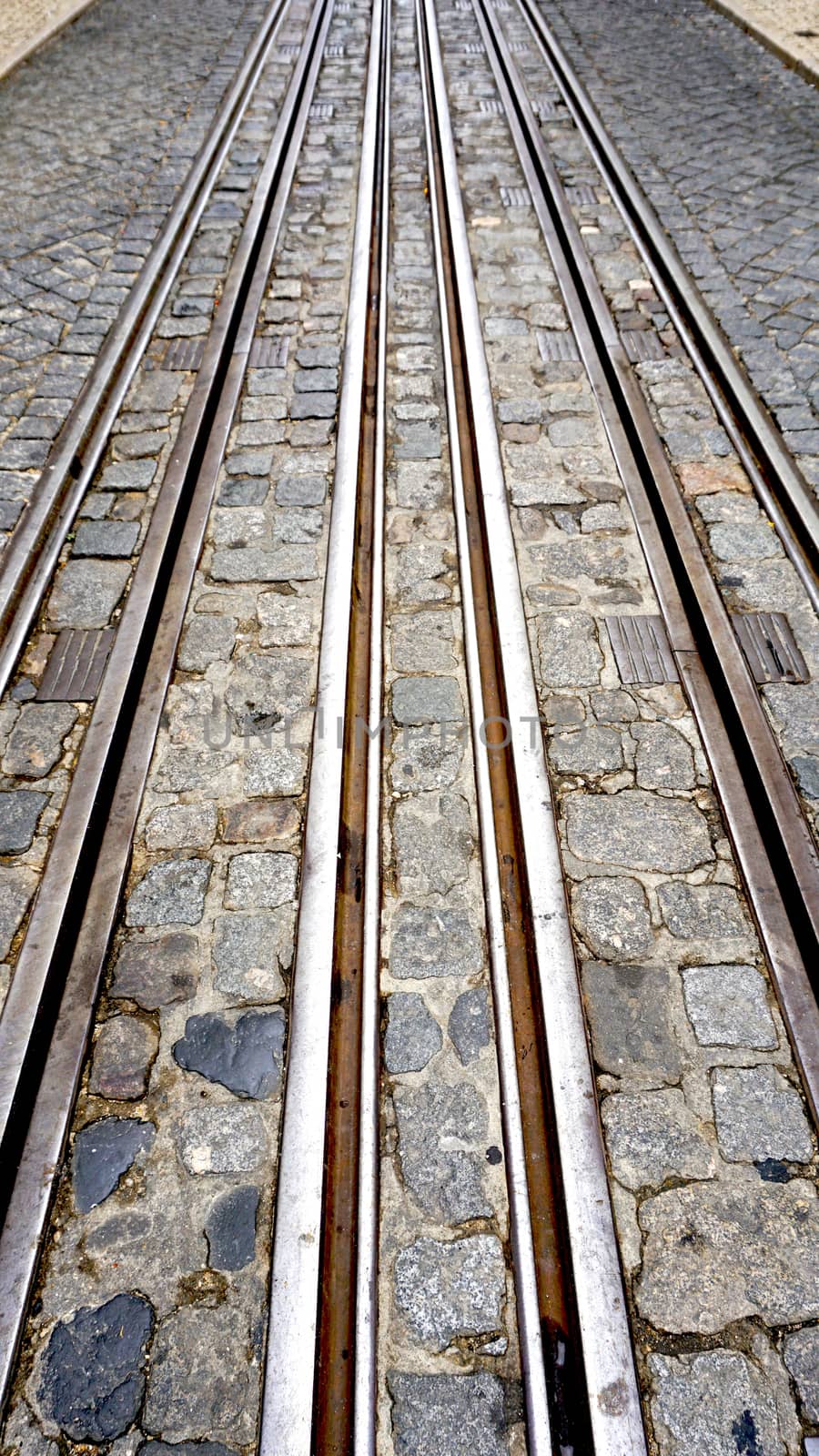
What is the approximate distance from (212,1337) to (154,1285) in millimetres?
194

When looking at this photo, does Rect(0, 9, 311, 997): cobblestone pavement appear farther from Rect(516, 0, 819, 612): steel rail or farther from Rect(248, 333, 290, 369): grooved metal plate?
Rect(516, 0, 819, 612): steel rail

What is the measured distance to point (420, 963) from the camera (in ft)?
9.03

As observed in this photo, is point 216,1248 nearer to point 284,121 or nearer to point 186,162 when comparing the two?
point 186,162

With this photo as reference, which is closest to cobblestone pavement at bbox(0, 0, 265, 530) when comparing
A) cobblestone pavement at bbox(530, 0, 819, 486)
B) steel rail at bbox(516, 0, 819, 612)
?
steel rail at bbox(516, 0, 819, 612)

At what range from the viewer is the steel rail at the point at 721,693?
9.02ft

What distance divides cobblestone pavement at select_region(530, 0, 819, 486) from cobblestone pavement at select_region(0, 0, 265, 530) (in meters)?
3.85

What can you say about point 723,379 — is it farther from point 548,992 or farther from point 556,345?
point 548,992

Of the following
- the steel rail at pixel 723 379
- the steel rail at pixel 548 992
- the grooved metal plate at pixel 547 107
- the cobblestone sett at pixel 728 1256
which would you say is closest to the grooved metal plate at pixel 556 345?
the steel rail at pixel 723 379

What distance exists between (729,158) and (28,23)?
8.36 m

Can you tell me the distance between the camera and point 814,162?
7.32 metres

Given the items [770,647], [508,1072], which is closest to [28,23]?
[770,647]

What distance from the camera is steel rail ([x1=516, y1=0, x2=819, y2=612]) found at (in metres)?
4.14

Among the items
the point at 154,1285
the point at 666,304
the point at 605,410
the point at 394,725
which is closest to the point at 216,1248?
the point at 154,1285

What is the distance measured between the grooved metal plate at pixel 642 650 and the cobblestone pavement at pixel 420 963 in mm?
73
